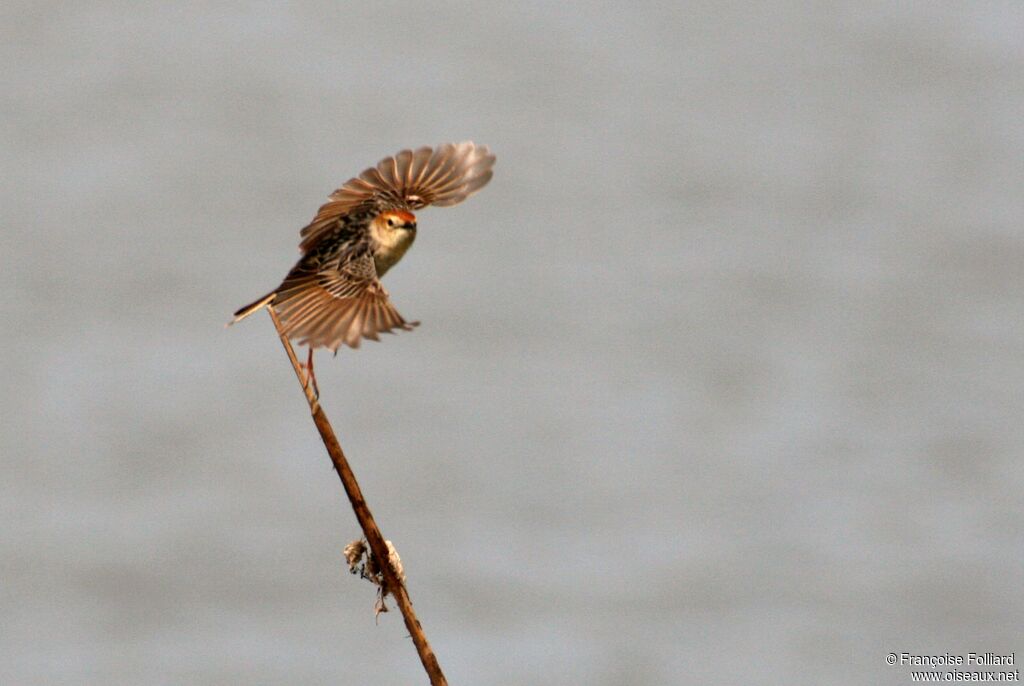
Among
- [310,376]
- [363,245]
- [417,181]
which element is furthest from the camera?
[417,181]

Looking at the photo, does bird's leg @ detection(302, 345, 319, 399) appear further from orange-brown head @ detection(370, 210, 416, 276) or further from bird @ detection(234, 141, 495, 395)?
orange-brown head @ detection(370, 210, 416, 276)

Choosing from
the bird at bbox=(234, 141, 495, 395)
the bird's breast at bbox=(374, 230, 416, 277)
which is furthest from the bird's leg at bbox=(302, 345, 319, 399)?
the bird's breast at bbox=(374, 230, 416, 277)

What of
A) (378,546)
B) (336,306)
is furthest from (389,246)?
(378,546)

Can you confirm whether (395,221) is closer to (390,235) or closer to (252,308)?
(390,235)

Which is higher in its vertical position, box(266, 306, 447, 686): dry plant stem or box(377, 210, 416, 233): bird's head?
box(377, 210, 416, 233): bird's head

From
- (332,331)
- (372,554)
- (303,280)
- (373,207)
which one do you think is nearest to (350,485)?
→ (372,554)

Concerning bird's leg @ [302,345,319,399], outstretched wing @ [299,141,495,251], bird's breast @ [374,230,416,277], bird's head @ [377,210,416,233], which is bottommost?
bird's leg @ [302,345,319,399]

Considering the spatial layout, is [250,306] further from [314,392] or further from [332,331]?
[314,392]
